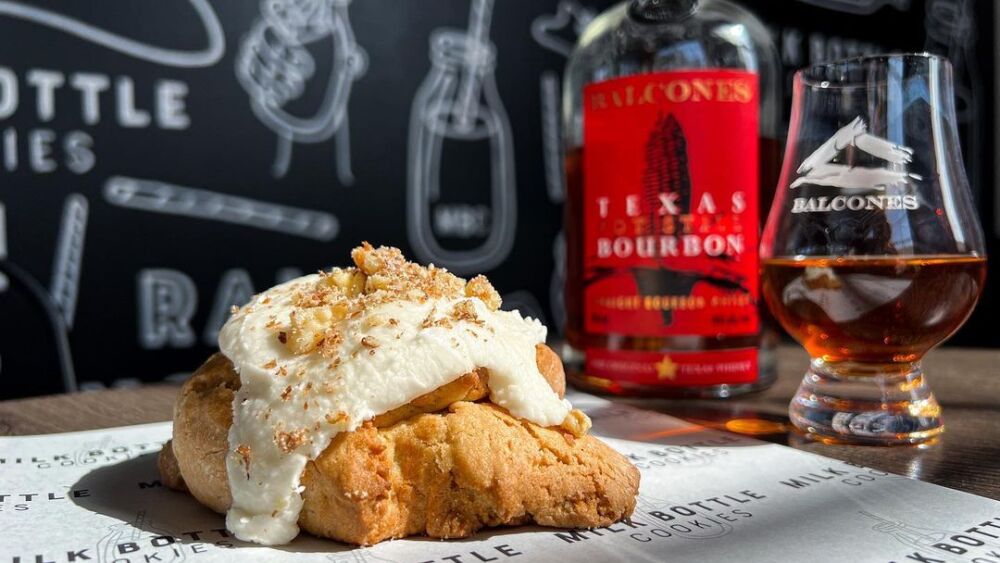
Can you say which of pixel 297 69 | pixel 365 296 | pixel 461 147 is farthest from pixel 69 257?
Answer: pixel 365 296

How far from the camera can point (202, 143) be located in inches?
57.6

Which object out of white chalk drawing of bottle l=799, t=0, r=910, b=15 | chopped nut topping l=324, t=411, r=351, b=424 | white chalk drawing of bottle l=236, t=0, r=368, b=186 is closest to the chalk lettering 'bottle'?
chopped nut topping l=324, t=411, r=351, b=424

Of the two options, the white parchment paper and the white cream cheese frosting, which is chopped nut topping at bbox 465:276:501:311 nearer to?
the white cream cheese frosting

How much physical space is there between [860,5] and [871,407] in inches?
80.7

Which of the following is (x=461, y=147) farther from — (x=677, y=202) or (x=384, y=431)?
(x=384, y=431)

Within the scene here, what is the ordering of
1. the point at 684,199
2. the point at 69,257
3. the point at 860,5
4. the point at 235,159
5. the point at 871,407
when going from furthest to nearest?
the point at 860,5, the point at 235,159, the point at 69,257, the point at 684,199, the point at 871,407

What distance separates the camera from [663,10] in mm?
991

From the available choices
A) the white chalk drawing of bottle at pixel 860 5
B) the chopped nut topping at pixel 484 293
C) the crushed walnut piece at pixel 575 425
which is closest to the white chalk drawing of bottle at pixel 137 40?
the chopped nut topping at pixel 484 293

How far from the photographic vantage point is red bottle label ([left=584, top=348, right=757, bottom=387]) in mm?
935

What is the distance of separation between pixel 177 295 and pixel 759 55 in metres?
1.09

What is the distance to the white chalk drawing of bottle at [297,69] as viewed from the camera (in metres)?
1.52

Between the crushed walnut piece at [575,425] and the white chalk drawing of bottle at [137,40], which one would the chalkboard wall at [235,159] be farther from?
the crushed walnut piece at [575,425]

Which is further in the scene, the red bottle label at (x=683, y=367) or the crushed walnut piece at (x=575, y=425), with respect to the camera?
the red bottle label at (x=683, y=367)

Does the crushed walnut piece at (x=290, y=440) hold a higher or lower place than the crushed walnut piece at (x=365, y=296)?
lower
